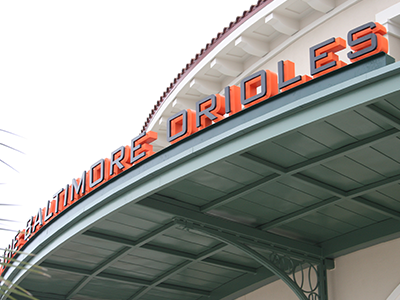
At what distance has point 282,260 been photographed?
10211 millimetres

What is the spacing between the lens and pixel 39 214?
1152cm

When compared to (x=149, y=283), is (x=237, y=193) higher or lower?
higher

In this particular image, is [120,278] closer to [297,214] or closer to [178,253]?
[178,253]

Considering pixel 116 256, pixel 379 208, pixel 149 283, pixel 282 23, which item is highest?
pixel 282 23

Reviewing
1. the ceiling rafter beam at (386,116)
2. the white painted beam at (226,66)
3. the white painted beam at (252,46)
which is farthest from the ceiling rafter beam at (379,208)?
the white painted beam at (226,66)

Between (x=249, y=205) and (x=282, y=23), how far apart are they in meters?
5.46

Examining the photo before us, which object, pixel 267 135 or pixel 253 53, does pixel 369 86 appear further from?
pixel 253 53

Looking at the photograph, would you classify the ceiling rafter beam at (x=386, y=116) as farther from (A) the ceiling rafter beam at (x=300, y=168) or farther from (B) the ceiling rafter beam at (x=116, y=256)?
(B) the ceiling rafter beam at (x=116, y=256)

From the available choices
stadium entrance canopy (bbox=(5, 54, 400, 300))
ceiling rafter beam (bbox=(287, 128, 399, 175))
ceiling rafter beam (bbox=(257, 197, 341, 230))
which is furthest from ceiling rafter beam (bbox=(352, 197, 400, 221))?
ceiling rafter beam (bbox=(287, 128, 399, 175))

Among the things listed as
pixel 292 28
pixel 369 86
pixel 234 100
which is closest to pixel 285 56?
pixel 292 28

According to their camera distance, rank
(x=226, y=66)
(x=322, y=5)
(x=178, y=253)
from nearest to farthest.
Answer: (x=178, y=253) → (x=322, y=5) → (x=226, y=66)

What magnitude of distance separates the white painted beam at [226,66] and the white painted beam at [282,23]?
179 cm

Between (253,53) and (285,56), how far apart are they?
932 millimetres

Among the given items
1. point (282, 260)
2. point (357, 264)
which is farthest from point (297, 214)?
point (357, 264)
